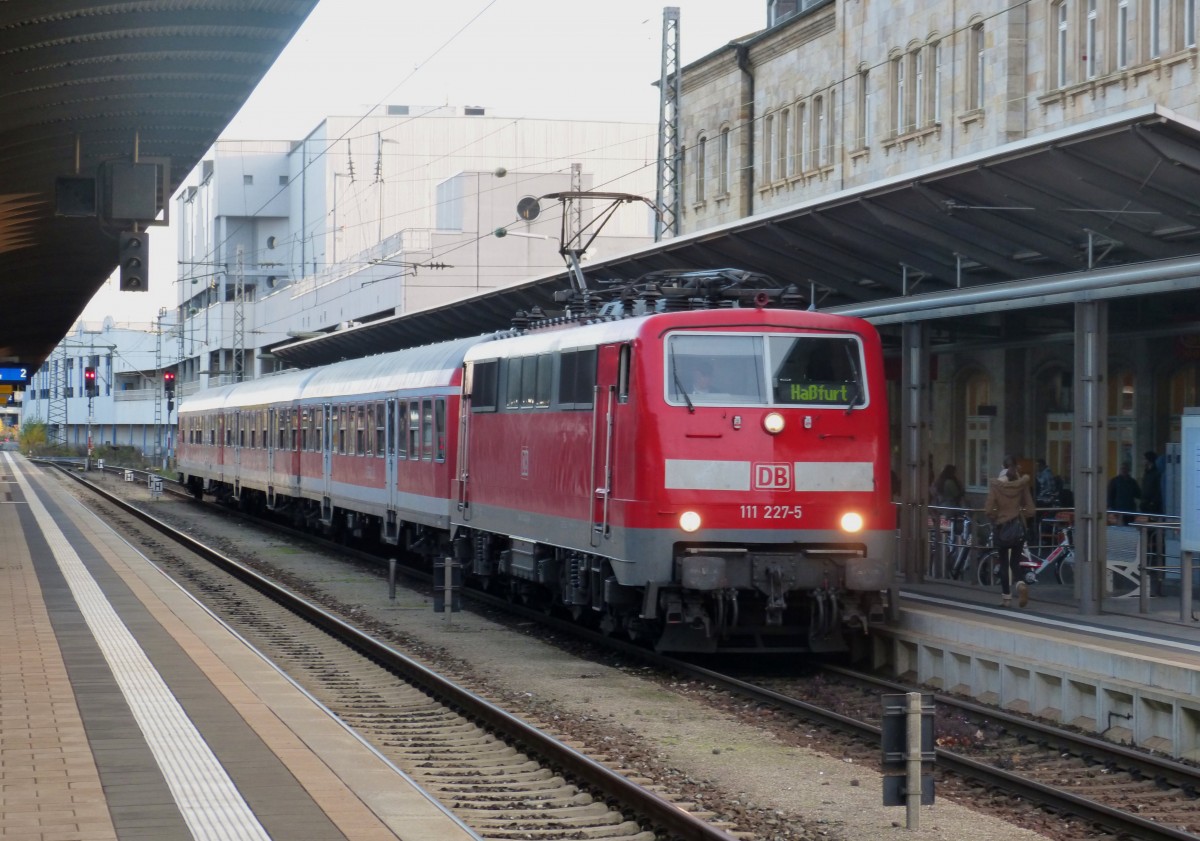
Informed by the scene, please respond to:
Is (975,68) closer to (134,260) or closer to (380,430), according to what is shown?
(380,430)

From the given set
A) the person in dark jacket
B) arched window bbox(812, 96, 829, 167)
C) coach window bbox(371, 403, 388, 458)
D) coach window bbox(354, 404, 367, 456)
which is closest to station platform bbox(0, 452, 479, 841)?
coach window bbox(371, 403, 388, 458)

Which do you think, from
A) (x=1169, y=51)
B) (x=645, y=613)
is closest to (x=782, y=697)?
(x=645, y=613)

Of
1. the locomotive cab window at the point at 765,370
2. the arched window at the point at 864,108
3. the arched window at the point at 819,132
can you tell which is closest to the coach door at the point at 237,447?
the arched window at the point at 819,132

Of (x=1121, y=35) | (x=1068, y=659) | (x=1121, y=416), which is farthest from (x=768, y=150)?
(x=1068, y=659)

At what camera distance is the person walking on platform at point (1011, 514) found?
17070mm

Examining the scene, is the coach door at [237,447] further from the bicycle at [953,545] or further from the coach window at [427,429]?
the bicycle at [953,545]

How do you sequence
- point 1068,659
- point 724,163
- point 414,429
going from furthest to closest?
point 724,163
point 414,429
point 1068,659

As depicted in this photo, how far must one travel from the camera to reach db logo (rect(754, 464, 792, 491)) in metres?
14.3

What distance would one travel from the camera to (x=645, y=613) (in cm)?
1425

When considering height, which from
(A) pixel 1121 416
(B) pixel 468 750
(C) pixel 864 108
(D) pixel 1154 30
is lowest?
(B) pixel 468 750

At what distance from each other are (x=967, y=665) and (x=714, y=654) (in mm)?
3084

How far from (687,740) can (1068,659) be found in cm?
306

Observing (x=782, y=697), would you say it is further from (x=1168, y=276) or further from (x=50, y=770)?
(x=50, y=770)

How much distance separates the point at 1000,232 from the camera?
49.4 ft
